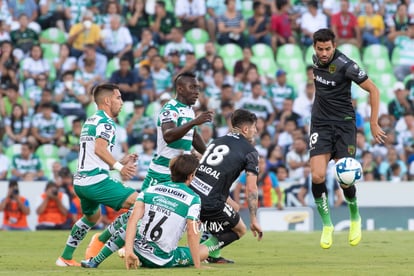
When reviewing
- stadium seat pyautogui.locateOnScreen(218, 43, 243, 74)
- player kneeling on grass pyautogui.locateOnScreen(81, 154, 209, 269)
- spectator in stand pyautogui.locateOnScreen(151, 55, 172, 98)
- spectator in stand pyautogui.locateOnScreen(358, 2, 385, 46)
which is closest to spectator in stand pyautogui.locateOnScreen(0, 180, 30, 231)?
spectator in stand pyautogui.locateOnScreen(151, 55, 172, 98)

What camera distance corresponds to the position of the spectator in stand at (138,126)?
25203 mm

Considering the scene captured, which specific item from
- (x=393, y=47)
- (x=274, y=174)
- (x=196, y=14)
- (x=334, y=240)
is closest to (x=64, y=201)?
(x=274, y=174)

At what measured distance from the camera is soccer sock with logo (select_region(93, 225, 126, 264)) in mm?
12750

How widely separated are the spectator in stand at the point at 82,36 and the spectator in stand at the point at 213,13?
2860 millimetres

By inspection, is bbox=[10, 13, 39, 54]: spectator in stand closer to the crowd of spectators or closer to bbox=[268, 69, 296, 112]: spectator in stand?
the crowd of spectators

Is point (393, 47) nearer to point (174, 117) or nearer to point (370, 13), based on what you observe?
point (370, 13)

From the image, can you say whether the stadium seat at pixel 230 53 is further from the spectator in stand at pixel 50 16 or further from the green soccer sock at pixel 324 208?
the green soccer sock at pixel 324 208

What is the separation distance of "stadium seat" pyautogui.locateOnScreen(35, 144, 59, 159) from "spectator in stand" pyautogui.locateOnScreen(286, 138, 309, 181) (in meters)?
5.08

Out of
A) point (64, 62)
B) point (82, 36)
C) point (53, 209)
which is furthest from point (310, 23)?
point (53, 209)

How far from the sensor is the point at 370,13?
29.3m

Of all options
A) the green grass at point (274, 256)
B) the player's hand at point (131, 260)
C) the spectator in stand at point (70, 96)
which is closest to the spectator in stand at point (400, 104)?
the spectator in stand at point (70, 96)

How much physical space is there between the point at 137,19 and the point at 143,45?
1028 mm

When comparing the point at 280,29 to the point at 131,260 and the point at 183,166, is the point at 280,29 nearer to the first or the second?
the point at 183,166

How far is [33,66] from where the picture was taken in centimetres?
2648
